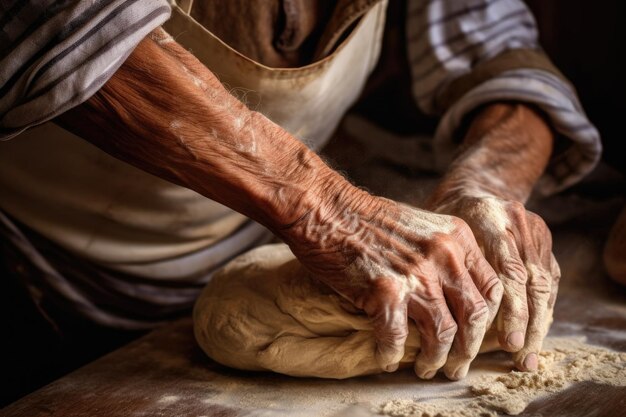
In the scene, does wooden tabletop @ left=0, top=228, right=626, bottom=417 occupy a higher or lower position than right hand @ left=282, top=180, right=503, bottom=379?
lower

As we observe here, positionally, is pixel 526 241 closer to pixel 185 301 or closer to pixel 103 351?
pixel 185 301

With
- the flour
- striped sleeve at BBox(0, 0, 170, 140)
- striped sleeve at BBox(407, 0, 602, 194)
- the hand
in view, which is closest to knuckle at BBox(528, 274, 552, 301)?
the hand

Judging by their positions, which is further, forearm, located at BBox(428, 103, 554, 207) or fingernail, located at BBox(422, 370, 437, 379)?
forearm, located at BBox(428, 103, 554, 207)

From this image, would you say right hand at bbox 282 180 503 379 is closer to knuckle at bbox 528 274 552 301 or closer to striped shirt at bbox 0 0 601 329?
knuckle at bbox 528 274 552 301

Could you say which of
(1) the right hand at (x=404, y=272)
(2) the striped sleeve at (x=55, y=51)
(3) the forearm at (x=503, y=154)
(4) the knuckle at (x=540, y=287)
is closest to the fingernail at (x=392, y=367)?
(1) the right hand at (x=404, y=272)

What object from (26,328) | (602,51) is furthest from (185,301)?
(602,51)

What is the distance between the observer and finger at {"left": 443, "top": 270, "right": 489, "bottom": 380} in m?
0.97

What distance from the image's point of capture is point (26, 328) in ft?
4.98

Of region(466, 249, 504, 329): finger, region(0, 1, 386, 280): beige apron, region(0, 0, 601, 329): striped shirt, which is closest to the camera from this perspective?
region(466, 249, 504, 329): finger

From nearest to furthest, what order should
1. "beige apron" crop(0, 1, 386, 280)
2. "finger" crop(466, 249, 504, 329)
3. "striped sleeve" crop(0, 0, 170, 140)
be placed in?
"striped sleeve" crop(0, 0, 170, 140)
"finger" crop(466, 249, 504, 329)
"beige apron" crop(0, 1, 386, 280)

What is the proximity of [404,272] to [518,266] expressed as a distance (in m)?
0.21

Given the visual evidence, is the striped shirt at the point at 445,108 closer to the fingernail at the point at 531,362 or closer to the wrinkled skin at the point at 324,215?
the wrinkled skin at the point at 324,215

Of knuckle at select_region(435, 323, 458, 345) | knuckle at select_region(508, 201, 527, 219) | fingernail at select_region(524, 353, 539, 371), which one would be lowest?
fingernail at select_region(524, 353, 539, 371)

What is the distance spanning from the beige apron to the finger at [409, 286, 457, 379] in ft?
1.83
